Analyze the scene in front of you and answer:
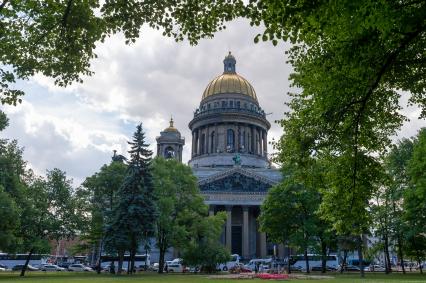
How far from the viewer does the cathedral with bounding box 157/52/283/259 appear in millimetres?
71812

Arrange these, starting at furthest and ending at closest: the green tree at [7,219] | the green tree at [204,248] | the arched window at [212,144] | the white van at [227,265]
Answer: the arched window at [212,144]
the white van at [227,265]
the green tree at [204,248]
the green tree at [7,219]

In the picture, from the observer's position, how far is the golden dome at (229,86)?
3524 inches

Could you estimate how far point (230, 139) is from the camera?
8706 cm

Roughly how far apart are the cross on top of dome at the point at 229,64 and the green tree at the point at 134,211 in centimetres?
5819

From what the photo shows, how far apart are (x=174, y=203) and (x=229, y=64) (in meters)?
56.9

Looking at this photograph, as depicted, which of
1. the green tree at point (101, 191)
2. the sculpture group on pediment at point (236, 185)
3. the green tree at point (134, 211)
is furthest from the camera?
the sculpture group on pediment at point (236, 185)

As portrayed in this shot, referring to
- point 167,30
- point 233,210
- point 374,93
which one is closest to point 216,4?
point 167,30

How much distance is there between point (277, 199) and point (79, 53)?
32.2 m

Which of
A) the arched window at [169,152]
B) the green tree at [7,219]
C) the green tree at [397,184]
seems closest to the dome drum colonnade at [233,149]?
the arched window at [169,152]

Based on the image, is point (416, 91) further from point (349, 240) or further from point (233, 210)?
point (233, 210)

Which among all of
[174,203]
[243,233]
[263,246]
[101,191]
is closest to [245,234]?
[243,233]

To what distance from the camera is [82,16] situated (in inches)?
420

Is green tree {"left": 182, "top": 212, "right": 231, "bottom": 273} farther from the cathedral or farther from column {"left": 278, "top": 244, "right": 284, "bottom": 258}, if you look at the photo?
column {"left": 278, "top": 244, "right": 284, "bottom": 258}

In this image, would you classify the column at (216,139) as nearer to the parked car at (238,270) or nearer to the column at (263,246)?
the column at (263,246)
